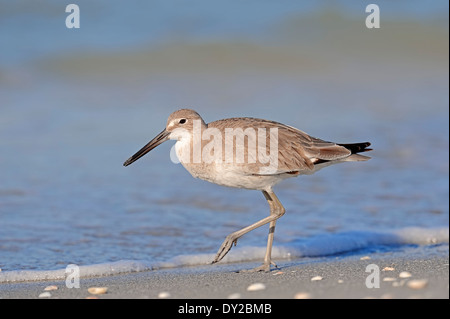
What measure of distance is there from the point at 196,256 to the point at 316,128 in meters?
5.18

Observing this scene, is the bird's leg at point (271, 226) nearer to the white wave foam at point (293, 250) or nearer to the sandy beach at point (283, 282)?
the sandy beach at point (283, 282)

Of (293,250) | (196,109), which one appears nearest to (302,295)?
(293,250)

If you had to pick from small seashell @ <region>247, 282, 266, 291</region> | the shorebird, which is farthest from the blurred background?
small seashell @ <region>247, 282, 266, 291</region>

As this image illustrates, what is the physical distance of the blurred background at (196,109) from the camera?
25.7 ft

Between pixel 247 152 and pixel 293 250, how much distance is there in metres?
1.66

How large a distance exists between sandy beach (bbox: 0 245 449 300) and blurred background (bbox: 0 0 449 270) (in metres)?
0.81

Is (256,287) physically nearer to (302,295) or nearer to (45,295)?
(302,295)

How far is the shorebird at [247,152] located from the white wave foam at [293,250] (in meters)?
0.72

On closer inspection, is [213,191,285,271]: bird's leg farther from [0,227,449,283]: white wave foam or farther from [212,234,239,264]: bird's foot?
[0,227,449,283]: white wave foam

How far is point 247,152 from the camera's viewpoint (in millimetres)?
6008

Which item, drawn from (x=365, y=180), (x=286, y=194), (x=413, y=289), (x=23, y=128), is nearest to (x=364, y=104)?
(x=365, y=180)

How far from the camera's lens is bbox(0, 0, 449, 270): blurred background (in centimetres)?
783

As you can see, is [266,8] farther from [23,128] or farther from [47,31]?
[23,128]

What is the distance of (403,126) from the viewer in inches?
473
